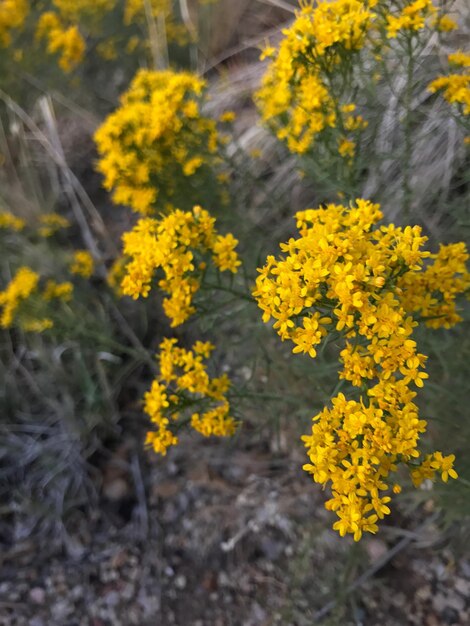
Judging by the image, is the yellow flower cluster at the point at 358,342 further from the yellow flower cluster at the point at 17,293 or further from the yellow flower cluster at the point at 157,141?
the yellow flower cluster at the point at 17,293

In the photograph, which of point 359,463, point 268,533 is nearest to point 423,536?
point 268,533

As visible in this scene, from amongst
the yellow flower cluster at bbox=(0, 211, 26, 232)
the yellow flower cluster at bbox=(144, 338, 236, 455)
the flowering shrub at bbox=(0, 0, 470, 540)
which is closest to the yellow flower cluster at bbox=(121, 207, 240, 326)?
the flowering shrub at bbox=(0, 0, 470, 540)

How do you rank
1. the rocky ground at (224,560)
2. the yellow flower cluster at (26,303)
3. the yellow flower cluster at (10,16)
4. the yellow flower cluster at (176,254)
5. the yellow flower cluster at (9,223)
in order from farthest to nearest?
1. the yellow flower cluster at (10,16)
2. the yellow flower cluster at (9,223)
3. the yellow flower cluster at (26,303)
4. the rocky ground at (224,560)
5. the yellow flower cluster at (176,254)

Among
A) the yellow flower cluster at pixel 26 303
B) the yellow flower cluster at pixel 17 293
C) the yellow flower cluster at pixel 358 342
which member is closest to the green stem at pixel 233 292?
the yellow flower cluster at pixel 358 342

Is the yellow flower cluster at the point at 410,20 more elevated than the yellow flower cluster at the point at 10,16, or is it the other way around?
the yellow flower cluster at the point at 410,20

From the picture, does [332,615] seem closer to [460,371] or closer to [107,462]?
[460,371]

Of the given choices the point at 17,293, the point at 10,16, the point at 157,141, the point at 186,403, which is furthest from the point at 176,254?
the point at 10,16

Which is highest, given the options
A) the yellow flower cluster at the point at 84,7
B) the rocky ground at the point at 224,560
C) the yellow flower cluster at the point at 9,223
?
the yellow flower cluster at the point at 84,7
